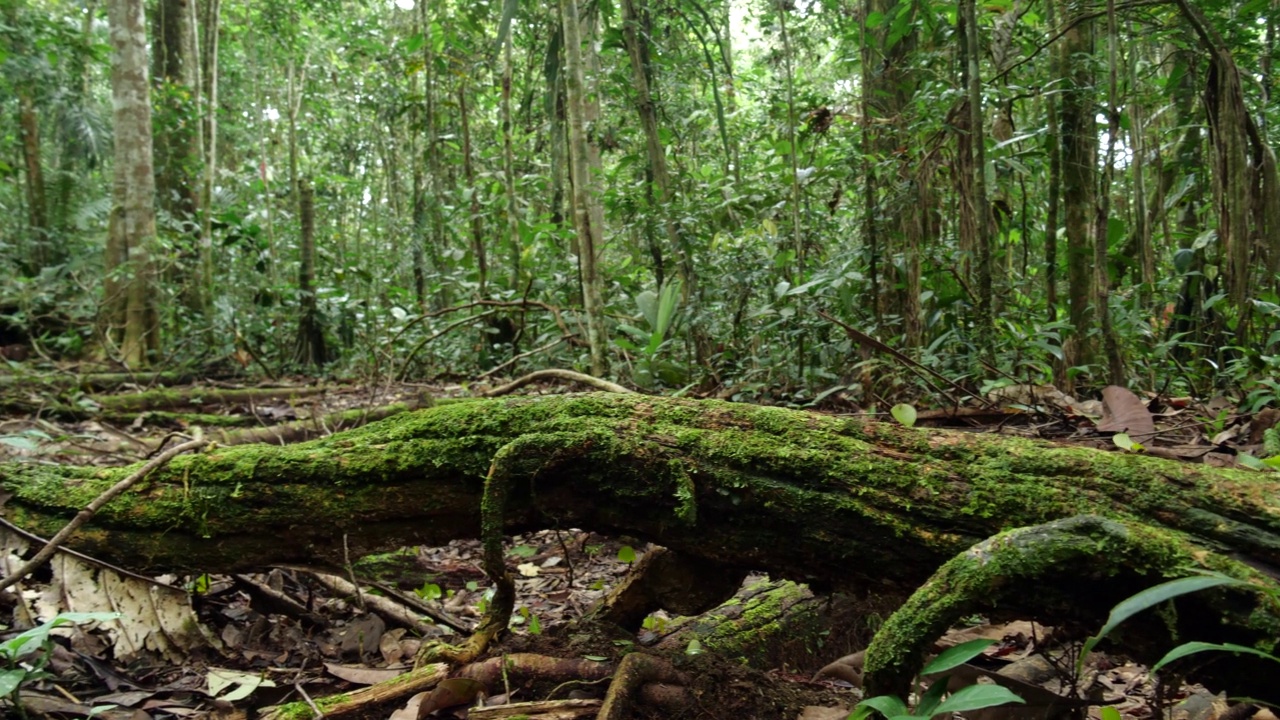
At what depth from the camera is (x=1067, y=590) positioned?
4.70ft

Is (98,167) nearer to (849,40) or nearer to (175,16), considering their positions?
(175,16)

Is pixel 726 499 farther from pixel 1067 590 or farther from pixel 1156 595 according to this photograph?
pixel 1156 595

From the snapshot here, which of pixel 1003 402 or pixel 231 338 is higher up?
pixel 231 338

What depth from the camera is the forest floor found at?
6.06 feet

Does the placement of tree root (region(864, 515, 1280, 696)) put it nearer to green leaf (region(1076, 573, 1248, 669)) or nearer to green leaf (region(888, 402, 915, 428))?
green leaf (region(1076, 573, 1248, 669))

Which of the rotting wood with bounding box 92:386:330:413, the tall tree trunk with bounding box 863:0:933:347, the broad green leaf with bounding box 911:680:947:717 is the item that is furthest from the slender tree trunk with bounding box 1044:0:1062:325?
the rotting wood with bounding box 92:386:330:413

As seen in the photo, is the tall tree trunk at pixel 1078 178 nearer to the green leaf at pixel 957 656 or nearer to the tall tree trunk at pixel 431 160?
the green leaf at pixel 957 656

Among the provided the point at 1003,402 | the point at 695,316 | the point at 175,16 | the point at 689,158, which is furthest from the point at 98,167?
the point at 1003,402

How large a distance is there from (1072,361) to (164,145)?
30.9ft

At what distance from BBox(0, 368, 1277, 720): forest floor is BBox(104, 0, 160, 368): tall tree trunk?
3997 millimetres

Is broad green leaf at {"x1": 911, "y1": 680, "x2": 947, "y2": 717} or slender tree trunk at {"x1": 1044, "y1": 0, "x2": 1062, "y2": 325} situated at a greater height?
slender tree trunk at {"x1": 1044, "y1": 0, "x2": 1062, "y2": 325}

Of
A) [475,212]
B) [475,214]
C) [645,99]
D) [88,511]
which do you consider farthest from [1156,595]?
[475,212]

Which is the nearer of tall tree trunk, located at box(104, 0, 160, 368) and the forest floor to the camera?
the forest floor

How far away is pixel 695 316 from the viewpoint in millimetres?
4758
